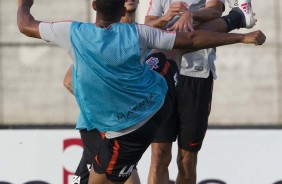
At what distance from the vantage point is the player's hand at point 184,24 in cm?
586

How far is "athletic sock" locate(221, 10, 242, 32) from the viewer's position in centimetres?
642

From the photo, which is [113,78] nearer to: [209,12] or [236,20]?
[209,12]

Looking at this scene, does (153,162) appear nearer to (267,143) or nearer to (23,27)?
(267,143)

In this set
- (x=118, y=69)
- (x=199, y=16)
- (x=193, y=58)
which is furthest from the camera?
(x=193, y=58)

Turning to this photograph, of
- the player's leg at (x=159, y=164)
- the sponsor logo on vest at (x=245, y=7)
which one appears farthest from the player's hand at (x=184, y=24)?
the player's leg at (x=159, y=164)

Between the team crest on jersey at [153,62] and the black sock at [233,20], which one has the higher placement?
the black sock at [233,20]

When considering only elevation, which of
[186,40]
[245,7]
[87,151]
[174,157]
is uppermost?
[245,7]

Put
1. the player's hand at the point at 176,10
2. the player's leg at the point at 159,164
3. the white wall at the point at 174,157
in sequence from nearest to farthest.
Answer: the player's hand at the point at 176,10 < the player's leg at the point at 159,164 < the white wall at the point at 174,157

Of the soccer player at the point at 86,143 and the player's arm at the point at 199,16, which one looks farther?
the soccer player at the point at 86,143

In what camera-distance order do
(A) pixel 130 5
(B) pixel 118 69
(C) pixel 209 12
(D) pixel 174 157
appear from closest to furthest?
(B) pixel 118 69 → (C) pixel 209 12 → (A) pixel 130 5 → (D) pixel 174 157

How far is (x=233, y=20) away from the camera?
645cm

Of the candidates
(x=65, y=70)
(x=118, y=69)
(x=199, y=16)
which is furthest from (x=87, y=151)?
(x=65, y=70)

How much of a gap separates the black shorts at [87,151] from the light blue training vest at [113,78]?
0.62 metres

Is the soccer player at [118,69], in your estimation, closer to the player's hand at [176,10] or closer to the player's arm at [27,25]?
the player's arm at [27,25]
